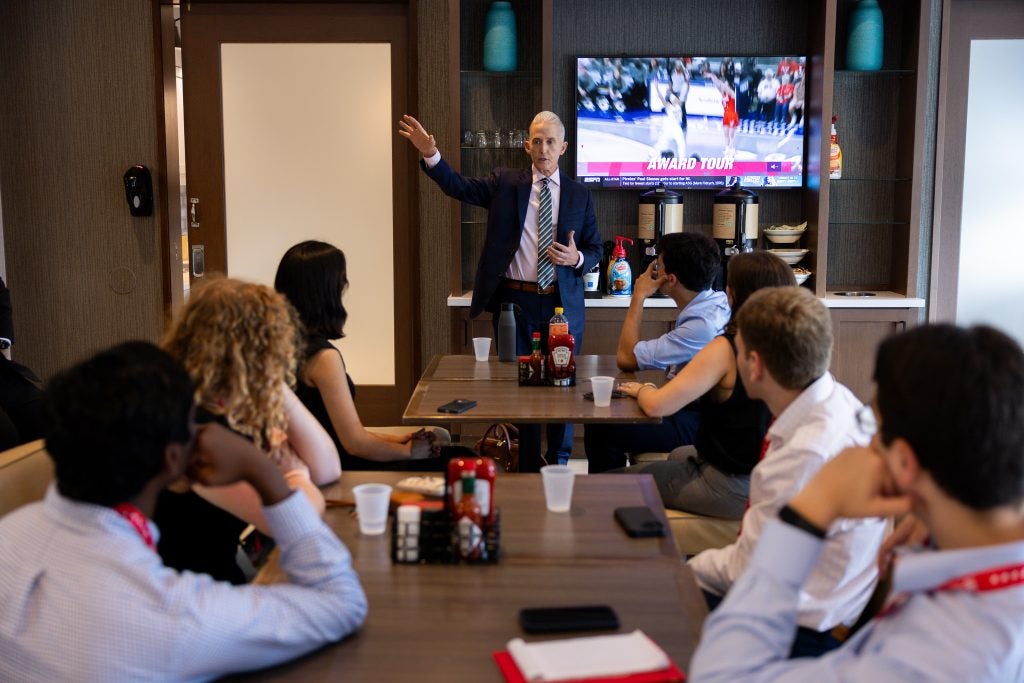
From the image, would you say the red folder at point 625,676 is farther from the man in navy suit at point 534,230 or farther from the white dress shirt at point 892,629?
the man in navy suit at point 534,230

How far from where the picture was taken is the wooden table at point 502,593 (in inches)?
54.1

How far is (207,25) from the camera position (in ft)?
17.5

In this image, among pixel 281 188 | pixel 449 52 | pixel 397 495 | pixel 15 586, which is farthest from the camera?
pixel 281 188

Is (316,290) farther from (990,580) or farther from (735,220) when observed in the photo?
(735,220)

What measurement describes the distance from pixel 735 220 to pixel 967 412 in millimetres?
4100

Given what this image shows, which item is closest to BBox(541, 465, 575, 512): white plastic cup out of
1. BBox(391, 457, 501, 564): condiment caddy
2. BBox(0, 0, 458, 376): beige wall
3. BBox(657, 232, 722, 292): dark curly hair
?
BBox(391, 457, 501, 564): condiment caddy

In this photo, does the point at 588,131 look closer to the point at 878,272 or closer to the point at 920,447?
the point at 878,272

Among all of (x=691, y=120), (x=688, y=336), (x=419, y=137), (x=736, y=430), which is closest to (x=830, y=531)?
(x=736, y=430)

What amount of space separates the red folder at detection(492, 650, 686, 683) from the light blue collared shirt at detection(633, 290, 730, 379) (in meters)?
2.16

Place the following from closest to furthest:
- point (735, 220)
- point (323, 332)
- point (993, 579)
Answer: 1. point (993, 579)
2. point (323, 332)
3. point (735, 220)

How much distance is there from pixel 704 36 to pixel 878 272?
1518 mm

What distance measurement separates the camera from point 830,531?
5.82ft

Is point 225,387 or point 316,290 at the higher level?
point 316,290

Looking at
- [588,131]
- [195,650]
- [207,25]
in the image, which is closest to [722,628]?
[195,650]
